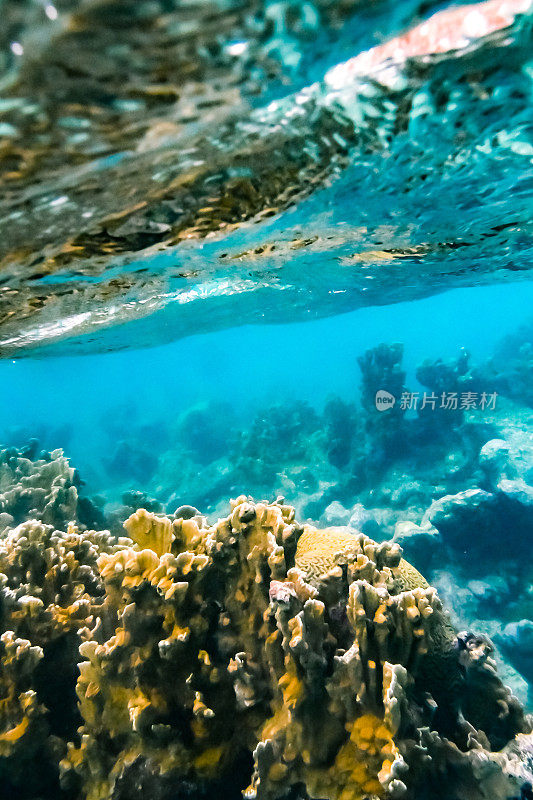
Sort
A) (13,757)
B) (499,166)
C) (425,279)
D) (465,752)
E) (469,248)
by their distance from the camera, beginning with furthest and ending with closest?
→ (425,279)
(469,248)
(499,166)
(13,757)
(465,752)

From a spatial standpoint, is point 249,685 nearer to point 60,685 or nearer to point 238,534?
point 238,534

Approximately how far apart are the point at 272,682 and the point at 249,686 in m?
0.19

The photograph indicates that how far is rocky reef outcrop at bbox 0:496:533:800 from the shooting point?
10.4 feet

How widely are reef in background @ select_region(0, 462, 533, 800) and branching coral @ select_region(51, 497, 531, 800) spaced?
0.5 inches

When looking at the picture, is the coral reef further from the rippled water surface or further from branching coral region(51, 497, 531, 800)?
branching coral region(51, 497, 531, 800)

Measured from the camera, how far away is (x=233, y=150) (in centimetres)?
452

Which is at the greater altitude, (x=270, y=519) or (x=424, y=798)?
(x=270, y=519)

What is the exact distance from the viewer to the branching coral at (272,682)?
125 inches

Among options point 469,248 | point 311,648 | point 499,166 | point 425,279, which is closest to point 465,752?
point 311,648

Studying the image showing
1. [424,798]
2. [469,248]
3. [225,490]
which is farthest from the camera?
[225,490]

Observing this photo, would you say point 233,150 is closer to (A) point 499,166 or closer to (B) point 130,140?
(B) point 130,140

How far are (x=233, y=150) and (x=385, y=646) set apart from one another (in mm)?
4739

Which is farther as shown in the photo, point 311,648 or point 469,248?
point 469,248

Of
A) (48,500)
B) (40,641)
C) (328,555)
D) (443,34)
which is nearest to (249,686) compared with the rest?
(328,555)
